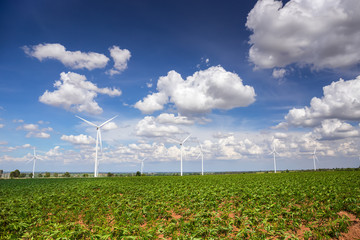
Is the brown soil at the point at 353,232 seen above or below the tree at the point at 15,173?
above

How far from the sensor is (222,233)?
1405 cm

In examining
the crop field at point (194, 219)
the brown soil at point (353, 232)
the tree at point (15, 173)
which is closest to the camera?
the brown soil at point (353, 232)

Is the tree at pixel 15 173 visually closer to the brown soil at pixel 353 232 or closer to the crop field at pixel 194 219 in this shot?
the crop field at pixel 194 219

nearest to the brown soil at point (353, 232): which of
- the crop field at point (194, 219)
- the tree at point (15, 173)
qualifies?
the crop field at point (194, 219)

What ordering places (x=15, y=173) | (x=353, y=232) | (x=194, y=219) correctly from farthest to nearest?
(x=15, y=173)
(x=194, y=219)
(x=353, y=232)

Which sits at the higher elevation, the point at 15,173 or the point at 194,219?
the point at 194,219

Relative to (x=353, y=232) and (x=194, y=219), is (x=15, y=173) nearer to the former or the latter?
(x=194, y=219)

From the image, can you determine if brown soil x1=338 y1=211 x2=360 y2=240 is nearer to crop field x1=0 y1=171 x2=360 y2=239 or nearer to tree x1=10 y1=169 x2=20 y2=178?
crop field x1=0 y1=171 x2=360 y2=239

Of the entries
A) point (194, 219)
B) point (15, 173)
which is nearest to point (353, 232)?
point (194, 219)

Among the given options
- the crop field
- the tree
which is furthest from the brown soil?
the tree

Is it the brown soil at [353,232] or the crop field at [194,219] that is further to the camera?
the crop field at [194,219]

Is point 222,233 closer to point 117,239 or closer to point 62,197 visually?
point 117,239

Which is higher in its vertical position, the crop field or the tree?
the crop field

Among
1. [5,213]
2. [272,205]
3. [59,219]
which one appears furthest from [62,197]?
[272,205]
